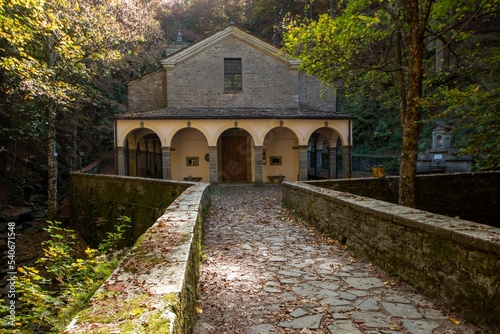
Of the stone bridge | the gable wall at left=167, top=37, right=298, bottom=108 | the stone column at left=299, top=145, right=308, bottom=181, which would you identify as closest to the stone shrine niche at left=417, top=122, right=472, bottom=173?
the stone column at left=299, top=145, right=308, bottom=181

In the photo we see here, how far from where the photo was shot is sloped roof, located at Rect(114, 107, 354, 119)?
15.8 meters

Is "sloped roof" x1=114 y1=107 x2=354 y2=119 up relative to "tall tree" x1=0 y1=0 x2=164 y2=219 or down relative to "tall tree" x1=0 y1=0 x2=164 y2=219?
down

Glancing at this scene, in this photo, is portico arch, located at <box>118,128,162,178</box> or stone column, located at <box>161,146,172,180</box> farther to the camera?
portico arch, located at <box>118,128,162,178</box>

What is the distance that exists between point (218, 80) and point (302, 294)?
52.8ft

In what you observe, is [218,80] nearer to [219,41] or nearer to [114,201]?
[219,41]

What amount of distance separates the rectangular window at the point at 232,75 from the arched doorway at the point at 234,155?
8.38 ft

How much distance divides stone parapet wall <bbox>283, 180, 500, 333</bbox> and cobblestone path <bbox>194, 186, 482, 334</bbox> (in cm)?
16

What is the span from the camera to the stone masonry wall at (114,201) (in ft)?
30.4

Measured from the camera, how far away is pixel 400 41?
28.4 ft

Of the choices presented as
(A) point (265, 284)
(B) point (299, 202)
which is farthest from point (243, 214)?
(A) point (265, 284)

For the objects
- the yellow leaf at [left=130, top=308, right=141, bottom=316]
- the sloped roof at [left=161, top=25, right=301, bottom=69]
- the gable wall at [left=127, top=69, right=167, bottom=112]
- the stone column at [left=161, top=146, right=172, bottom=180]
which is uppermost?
the sloped roof at [left=161, top=25, right=301, bottom=69]

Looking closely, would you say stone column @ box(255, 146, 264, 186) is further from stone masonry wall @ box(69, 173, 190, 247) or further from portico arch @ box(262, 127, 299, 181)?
stone masonry wall @ box(69, 173, 190, 247)

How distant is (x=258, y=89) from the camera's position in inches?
721

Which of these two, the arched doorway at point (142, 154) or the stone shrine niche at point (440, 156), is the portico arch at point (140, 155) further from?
the stone shrine niche at point (440, 156)
